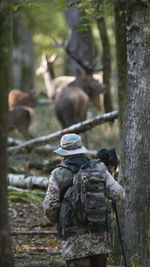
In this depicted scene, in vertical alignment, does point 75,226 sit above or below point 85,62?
below

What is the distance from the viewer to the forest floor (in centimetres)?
620

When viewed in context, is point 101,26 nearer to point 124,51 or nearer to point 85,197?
point 124,51

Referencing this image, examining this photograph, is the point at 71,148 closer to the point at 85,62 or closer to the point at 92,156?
the point at 92,156

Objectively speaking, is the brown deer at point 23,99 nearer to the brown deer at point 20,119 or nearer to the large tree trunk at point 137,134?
the brown deer at point 20,119

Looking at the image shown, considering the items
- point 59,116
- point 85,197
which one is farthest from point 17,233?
point 59,116

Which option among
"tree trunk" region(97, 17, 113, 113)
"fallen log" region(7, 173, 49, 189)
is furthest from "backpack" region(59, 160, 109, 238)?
"tree trunk" region(97, 17, 113, 113)

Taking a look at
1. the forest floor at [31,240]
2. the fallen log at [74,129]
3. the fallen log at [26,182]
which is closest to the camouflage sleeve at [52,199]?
the forest floor at [31,240]

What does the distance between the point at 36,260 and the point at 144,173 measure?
7.13 feet

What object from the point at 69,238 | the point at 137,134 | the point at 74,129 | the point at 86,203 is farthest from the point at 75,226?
the point at 74,129

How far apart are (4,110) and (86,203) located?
1535mm

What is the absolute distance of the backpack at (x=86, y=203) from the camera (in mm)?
4285

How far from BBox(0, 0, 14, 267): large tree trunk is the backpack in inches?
42.1

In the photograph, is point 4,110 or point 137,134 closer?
point 4,110

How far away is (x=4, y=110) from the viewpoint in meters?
3.31
